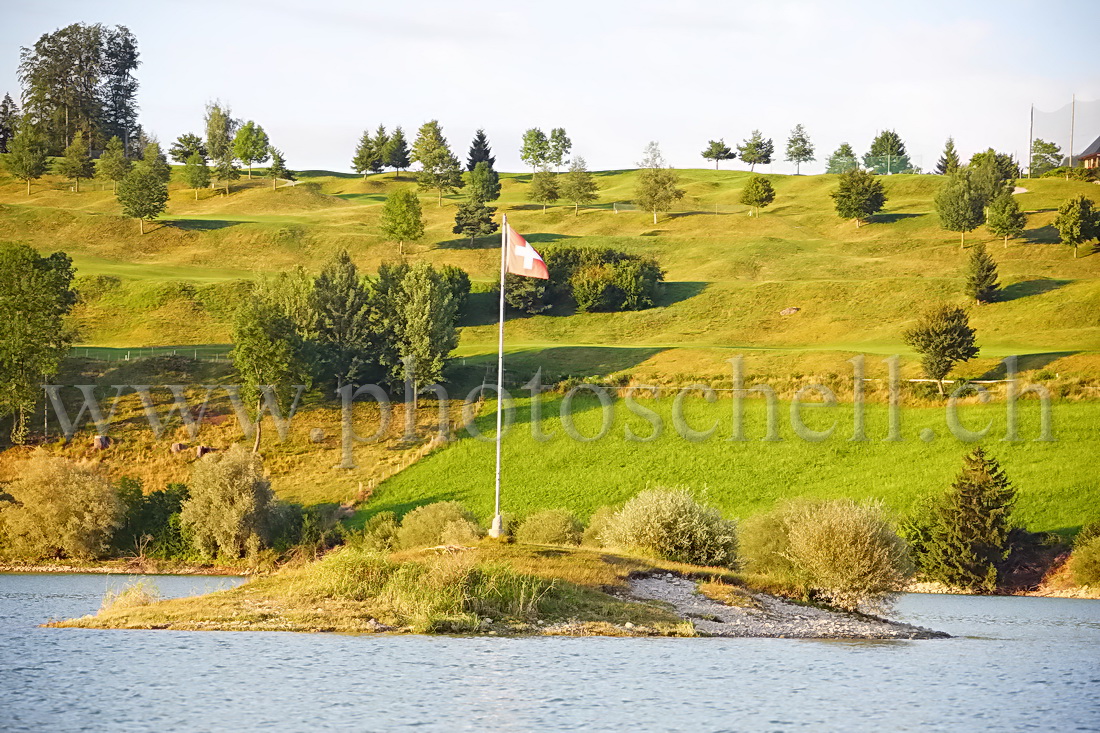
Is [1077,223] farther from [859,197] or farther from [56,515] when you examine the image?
[56,515]

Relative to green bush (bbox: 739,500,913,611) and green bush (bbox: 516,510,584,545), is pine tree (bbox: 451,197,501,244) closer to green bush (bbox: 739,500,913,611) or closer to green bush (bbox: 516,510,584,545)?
green bush (bbox: 516,510,584,545)

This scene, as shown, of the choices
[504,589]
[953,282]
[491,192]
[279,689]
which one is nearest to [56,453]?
[504,589]

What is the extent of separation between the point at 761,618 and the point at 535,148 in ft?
500

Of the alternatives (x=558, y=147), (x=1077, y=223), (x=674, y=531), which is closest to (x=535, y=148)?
(x=558, y=147)

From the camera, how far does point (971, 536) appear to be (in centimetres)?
5203

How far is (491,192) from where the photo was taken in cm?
14662

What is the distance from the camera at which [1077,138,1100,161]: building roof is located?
177600 millimetres

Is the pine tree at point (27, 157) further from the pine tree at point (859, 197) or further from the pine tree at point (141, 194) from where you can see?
the pine tree at point (859, 197)

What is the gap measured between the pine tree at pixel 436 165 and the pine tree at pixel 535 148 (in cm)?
2574

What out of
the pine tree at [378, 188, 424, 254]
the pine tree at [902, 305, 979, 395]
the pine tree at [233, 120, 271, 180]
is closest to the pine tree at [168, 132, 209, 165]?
the pine tree at [233, 120, 271, 180]

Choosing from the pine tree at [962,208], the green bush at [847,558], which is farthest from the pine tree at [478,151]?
the green bush at [847,558]

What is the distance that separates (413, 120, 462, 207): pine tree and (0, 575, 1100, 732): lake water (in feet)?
402

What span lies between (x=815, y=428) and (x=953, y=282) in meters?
39.7

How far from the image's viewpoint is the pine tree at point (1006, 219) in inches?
4626
